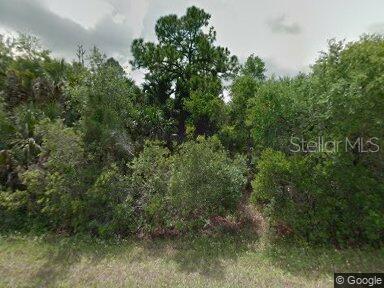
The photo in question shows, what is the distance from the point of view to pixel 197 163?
8039 mm

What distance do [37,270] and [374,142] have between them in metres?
8.61

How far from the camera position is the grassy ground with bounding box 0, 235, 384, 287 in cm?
596

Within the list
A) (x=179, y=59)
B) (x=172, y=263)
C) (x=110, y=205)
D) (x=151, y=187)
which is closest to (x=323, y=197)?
(x=172, y=263)

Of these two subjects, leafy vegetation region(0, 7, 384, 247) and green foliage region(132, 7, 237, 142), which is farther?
green foliage region(132, 7, 237, 142)

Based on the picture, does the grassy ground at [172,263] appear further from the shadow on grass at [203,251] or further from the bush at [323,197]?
the bush at [323,197]

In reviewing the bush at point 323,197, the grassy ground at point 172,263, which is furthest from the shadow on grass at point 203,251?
the bush at point 323,197

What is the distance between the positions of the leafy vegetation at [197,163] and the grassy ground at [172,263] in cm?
54

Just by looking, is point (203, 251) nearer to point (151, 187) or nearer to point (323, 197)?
point (151, 187)

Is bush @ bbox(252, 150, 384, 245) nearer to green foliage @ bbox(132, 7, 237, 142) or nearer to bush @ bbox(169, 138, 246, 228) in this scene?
bush @ bbox(169, 138, 246, 228)

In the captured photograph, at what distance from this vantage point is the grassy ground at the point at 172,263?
5957 millimetres

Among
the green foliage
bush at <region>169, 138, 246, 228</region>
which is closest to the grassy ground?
bush at <region>169, 138, 246, 228</region>

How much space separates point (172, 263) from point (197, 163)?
8.69ft

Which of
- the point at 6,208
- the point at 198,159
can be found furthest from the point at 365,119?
the point at 6,208

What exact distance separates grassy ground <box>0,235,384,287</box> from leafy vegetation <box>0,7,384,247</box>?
1.78 feet
